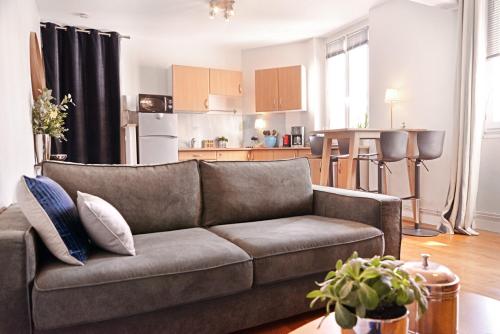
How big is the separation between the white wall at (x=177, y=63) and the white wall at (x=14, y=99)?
7.88 ft

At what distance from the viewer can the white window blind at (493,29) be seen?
3.54 meters

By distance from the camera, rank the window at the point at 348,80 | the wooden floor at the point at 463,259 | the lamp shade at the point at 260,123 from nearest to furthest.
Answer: the wooden floor at the point at 463,259, the window at the point at 348,80, the lamp shade at the point at 260,123

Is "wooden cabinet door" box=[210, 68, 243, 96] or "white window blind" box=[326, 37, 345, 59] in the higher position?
"white window blind" box=[326, 37, 345, 59]

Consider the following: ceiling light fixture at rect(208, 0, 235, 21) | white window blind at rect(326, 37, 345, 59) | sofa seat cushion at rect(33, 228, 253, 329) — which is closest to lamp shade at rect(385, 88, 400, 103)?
white window blind at rect(326, 37, 345, 59)

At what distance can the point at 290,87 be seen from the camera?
19.9 ft

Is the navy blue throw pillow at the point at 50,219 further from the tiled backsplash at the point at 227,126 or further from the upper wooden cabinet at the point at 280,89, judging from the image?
the upper wooden cabinet at the point at 280,89

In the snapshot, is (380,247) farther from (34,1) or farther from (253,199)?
(34,1)

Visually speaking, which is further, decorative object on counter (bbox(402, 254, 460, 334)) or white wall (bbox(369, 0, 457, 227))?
white wall (bbox(369, 0, 457, 227))

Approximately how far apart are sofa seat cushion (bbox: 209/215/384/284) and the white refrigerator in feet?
11.4

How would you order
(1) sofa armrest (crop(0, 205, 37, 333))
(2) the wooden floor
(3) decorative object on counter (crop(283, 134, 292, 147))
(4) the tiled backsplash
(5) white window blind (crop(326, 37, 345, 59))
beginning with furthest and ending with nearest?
(4) the tiled backsplash < (3) decorative object on counter (crop(283, 134, 292, 147)) < (5) white window blind (crop(326, 37, 345, 59)) < (2) the wooden floor < (1) sofa armrest (crop(0, 205, 37, 333))

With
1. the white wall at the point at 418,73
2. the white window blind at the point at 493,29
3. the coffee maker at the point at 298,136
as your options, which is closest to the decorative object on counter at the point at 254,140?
the coffee maker at the point at 298,136

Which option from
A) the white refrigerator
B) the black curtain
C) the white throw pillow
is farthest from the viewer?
the white refrigerator

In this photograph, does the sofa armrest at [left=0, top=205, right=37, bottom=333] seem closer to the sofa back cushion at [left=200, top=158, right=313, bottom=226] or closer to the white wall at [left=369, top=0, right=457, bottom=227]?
the sofa back cushion at [left=200, top=158, right=313, bottom=226]

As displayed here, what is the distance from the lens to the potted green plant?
2.50ft
